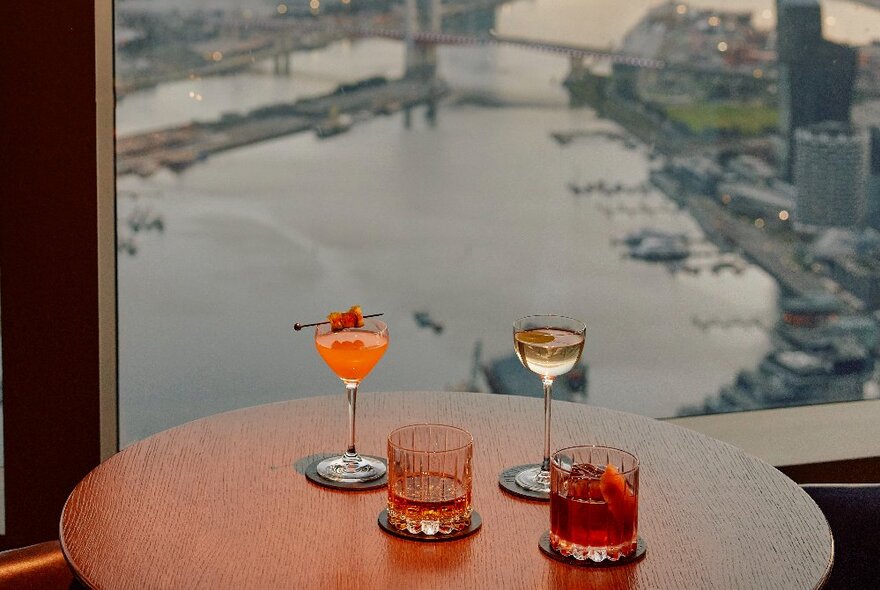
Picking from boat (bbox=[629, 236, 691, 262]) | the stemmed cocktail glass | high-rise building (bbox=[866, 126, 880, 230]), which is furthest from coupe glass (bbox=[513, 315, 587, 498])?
boat (bbox=[629, 236, 691, 262])

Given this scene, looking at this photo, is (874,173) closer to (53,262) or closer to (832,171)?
(832,171)

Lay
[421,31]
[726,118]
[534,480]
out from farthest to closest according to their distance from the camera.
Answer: [726,118], [421,31], [534,480]

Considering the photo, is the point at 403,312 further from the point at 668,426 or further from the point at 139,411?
the point at 668,426

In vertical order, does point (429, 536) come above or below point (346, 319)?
below

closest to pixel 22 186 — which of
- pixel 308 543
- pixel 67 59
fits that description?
pixel 67 59

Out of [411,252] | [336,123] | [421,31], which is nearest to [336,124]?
[336,123]

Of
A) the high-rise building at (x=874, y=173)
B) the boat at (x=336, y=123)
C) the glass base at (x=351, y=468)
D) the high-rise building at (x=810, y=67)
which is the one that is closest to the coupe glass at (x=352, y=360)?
the glass base at (x=351, y=468)
